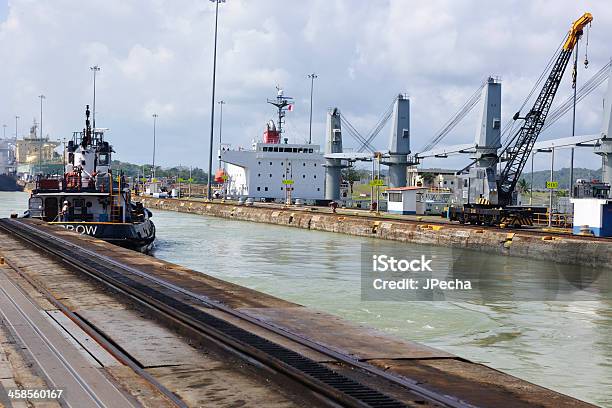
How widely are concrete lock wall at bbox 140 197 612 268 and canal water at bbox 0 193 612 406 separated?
3.48 feet

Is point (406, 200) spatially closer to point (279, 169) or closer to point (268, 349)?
point (279, 169)

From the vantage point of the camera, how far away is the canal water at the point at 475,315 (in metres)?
14.4

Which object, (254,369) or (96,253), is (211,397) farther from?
(96,253)

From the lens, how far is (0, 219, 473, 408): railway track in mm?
8523

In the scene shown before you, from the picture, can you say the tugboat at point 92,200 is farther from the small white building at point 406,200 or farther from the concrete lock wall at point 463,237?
the small white building at point 406,200

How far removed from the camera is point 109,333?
12344 mm

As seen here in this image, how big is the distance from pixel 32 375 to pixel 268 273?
20.3 metres

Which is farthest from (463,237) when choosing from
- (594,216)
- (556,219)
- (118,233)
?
(118,233)

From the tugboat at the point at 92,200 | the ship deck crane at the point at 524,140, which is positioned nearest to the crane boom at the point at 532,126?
the ship deck crane at the point at 524,140

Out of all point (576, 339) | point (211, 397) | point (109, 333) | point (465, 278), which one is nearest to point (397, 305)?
point (576, 339)

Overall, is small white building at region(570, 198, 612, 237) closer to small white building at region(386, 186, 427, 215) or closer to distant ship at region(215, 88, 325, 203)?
small white building at region(386, 186, 427, 215)

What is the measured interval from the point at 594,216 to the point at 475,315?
962 inches

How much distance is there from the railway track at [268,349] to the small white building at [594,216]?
1131 inches

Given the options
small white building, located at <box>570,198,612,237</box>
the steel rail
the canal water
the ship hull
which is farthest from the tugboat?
the ship hull
